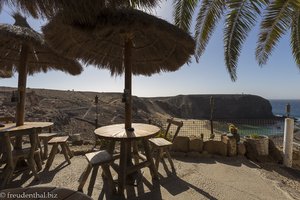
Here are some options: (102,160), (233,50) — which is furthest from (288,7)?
(102,160)

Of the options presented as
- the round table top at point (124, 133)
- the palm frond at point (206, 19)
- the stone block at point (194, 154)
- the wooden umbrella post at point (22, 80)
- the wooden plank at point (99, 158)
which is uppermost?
the palm frond at point (206, 19)

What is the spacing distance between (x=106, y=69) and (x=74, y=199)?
4045 millimetres

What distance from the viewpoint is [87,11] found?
8.66 feet

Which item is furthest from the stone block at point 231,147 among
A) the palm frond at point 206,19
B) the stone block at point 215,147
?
the palm frond at point 206,19

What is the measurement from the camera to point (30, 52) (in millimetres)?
5414

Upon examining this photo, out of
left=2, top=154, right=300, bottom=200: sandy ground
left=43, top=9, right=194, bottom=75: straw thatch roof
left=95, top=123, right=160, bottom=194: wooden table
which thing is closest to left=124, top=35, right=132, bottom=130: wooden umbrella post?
left=43, top=9, right=194, bottom=75: straw thatch roof

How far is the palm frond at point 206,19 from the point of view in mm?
5336

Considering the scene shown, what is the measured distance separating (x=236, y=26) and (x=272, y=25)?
75cm

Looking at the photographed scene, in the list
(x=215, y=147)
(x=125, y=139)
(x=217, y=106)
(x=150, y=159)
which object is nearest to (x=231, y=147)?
(x=215, y=147)

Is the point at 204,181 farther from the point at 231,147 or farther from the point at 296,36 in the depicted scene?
the point at 296,36

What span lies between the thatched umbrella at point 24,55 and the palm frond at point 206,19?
128 inches

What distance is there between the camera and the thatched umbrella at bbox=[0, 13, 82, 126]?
411cm

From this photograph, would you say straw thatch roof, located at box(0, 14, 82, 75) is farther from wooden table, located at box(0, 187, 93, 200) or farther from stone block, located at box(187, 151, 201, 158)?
stone block, located at box(187, 151, 201, 158)

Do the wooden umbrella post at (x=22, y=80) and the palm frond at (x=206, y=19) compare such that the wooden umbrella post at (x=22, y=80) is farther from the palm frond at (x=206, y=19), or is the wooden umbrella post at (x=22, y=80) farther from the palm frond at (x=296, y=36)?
the palm frond at (x=296, y=36)
